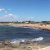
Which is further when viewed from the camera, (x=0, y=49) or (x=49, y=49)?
(x=0, y=49)

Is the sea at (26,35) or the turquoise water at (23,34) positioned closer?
the sea at (26,35)

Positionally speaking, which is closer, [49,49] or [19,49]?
[49,49]

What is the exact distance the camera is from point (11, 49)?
19.5 metres

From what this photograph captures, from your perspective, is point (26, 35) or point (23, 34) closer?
point (26, 35)

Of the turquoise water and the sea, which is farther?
the turquoise water

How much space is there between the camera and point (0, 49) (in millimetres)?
19750

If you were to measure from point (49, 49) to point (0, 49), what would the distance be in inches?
243

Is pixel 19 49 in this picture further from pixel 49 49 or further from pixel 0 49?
pixel 49 49

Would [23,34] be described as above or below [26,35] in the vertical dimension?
below

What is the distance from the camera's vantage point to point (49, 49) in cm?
1783

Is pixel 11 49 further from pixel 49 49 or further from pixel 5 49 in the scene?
pixel 49 49

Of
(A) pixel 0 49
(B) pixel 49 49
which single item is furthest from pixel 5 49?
(B) pixel 49 49

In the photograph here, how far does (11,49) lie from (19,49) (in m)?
1.00

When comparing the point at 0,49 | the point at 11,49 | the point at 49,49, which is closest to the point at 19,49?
the point at 11,49
